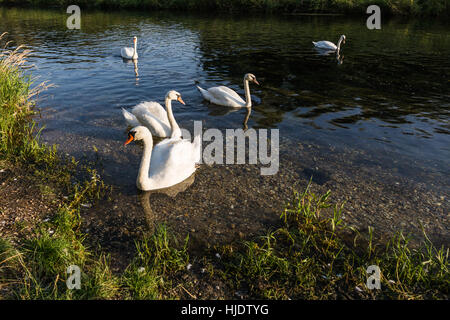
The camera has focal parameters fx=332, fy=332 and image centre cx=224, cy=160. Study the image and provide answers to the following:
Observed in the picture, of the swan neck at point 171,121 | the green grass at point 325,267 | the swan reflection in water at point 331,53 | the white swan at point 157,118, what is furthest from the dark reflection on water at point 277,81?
the green grass at point 325,267

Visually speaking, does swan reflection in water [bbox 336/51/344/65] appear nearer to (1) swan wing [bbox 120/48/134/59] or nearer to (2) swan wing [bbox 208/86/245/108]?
(2) swan wing [bbox 208/86/245/108]

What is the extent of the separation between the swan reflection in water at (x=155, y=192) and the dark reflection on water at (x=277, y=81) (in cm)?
248

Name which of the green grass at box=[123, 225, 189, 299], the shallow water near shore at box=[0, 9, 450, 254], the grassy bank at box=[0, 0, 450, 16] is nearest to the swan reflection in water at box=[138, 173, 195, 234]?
the shallow water near shore at box=[0, 9, 450, 254]

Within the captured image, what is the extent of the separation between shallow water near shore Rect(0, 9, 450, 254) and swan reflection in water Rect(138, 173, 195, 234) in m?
0.03

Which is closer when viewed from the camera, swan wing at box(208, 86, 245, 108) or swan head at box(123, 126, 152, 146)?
swan head at box(123, 126, 152, 146)

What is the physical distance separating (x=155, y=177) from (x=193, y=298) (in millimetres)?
3006

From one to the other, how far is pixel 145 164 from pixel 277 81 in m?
10.2

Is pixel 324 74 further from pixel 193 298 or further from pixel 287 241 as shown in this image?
pixel 193 298

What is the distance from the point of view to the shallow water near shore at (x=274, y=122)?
621cm

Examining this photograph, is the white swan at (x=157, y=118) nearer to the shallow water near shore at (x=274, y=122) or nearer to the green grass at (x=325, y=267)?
the shallow water near shore at (x=274, y=122)

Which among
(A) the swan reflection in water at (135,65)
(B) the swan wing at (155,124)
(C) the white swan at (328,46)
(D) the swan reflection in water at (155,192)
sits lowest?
(D) the swan reflection in water at (155,192)

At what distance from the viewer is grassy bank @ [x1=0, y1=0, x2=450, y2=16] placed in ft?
128
